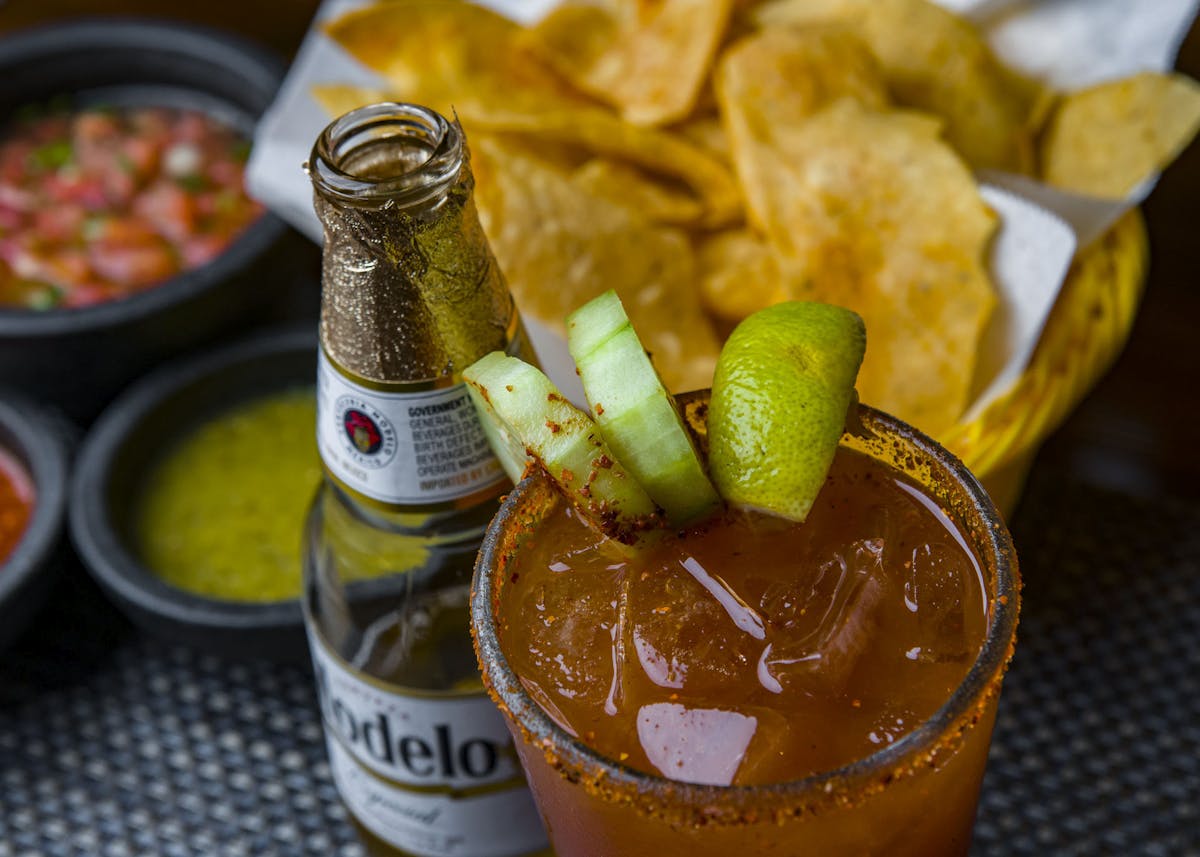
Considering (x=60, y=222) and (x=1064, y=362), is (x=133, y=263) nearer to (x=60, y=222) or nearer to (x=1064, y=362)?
(x=60, y=222)

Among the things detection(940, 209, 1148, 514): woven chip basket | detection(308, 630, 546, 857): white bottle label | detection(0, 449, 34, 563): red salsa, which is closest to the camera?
detection(308, 630, 546, 857): white bottle label

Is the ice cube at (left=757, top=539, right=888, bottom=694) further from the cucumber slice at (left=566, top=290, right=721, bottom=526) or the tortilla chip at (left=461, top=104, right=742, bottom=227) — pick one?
the tortilla chip at (left=461, top=104, right=742, bottom=227)

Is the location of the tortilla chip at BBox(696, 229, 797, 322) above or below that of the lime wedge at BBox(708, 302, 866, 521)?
below

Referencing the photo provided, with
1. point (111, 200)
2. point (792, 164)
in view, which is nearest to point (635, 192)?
point (792, 164)

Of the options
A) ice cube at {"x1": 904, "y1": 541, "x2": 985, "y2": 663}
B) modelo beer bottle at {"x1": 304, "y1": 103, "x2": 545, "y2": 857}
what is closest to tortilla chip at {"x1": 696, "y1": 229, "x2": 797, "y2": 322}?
modelo beer bottle at {"x1": 304, "y1": 103, "x2": 545, "y2": 857}

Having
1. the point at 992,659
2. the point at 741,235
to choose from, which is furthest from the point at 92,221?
the point at 992,659

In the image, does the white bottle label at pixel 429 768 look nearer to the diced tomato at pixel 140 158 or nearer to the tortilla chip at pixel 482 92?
the tortilla chip at pixel 482 92

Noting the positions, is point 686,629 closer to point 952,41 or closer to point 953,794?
point 953,794
